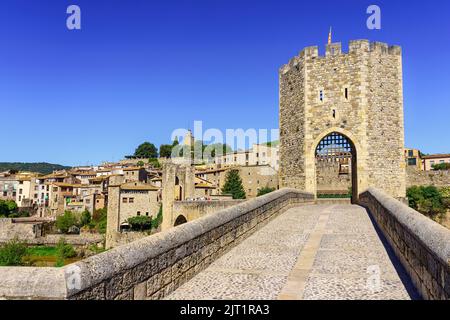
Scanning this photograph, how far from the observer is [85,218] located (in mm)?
62125

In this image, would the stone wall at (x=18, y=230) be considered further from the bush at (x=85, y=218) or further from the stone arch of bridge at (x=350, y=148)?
the stone arch of bridge at (x=350, y=148)

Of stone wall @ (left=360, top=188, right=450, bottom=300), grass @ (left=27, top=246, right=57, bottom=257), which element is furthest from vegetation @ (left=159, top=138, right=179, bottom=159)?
stone wall @ (left=360, top=188, right=450, bottom=300)

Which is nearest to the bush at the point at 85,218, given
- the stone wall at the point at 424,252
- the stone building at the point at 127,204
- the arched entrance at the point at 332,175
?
the stone building at the point at 127,204

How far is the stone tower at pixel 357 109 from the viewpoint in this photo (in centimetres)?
1998

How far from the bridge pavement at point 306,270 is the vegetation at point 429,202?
87.8 feet

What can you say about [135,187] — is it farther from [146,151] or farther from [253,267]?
[146,151]

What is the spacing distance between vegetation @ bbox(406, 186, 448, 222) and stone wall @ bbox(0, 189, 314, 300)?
97.4 ft

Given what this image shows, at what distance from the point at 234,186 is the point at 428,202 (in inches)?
1342

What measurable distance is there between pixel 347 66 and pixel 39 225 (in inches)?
2040

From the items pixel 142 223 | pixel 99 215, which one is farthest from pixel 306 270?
pixel 99 215

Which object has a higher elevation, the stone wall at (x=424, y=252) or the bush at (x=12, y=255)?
the stone wall at (x=424, y=252)
